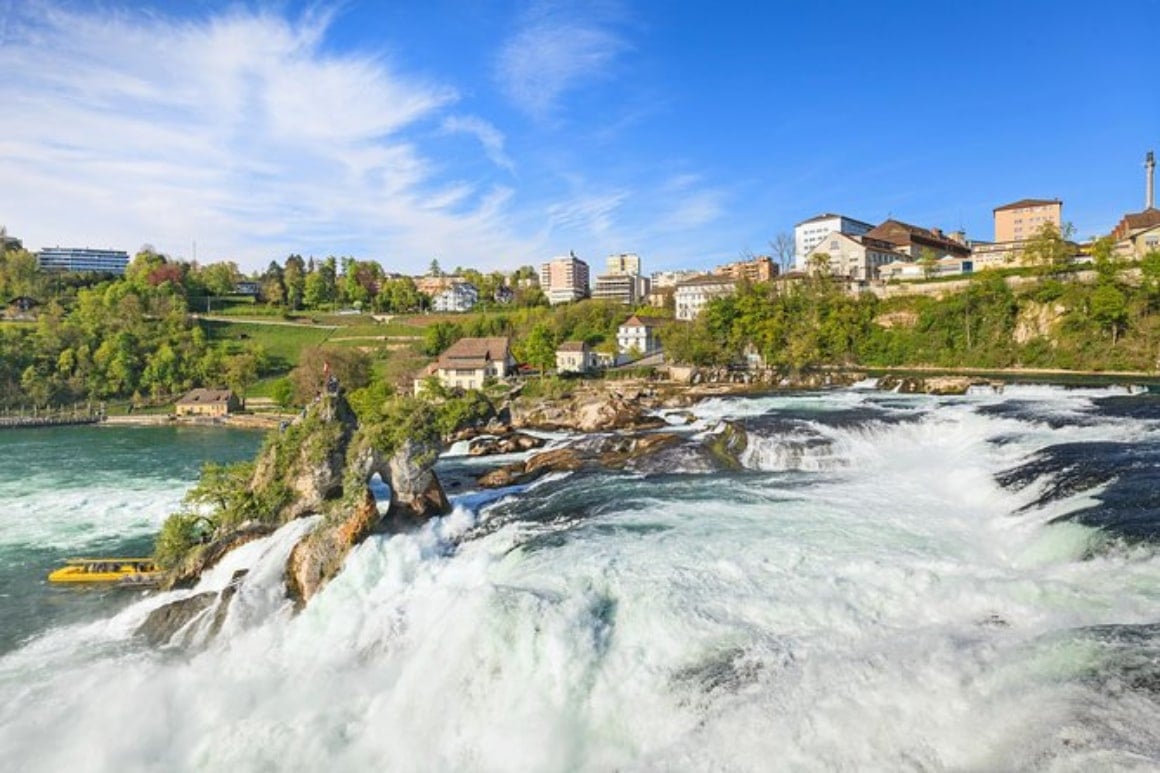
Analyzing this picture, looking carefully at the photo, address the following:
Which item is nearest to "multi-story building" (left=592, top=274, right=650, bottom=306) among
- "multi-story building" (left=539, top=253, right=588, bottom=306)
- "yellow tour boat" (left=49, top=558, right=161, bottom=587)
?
"multi-story building" (left=539, top=253, right=588, bottom=306)

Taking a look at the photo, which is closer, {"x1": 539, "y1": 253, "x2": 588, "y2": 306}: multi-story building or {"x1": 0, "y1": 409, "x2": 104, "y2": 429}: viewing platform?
{"x1": 0, "y1": 409, "x2": 104, "y2": 429}: viewing platform

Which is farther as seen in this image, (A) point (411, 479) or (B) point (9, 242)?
(B) point (9, 242)

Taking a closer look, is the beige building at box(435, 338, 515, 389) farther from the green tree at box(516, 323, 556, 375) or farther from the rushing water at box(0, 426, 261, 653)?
the rushing water at box(0, 426, 261, 653)

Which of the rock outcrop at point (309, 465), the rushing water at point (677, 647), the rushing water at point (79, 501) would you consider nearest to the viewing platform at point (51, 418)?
the rushing water at point (79, 501)

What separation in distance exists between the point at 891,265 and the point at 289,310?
94.6 metres

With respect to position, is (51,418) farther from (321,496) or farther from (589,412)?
(321,496)

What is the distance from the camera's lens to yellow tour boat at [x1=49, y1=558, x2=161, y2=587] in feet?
64.3

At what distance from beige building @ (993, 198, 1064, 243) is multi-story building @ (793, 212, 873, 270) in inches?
802

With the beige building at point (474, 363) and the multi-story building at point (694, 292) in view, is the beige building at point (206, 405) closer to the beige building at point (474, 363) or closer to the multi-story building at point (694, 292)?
the beige building at point (474, 363)

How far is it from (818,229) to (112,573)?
11623cm

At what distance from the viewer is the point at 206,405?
6688 centimetres

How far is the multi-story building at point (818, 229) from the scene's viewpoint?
4491 inches

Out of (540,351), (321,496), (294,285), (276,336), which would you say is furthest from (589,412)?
(294,285)

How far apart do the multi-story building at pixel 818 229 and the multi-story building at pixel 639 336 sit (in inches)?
1720
